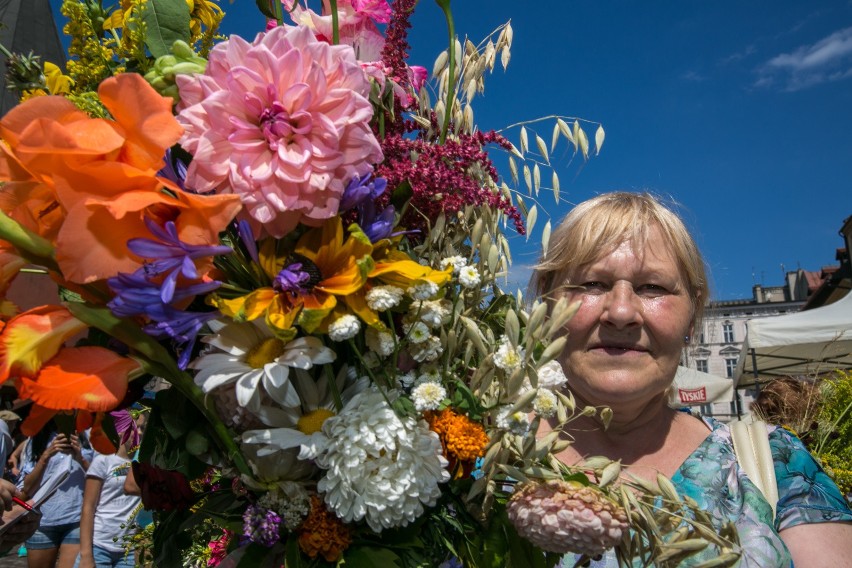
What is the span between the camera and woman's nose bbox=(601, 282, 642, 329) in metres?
1.40

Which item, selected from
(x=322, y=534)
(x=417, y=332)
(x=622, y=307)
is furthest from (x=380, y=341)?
(x=622, y=307)

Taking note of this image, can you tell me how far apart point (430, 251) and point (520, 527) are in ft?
1.25

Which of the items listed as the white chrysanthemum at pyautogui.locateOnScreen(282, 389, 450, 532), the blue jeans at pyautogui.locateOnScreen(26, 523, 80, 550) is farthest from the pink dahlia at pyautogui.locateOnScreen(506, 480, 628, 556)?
the blue jeans at pyautogui.locateOnScreen(26, 523, 80, 550)

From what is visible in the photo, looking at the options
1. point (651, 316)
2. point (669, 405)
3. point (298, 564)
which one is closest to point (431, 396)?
point (298, 564)

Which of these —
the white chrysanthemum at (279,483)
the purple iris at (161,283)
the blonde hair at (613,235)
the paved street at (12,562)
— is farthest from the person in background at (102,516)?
the purple iris at (161,283)

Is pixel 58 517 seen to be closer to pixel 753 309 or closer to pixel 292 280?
pixel 292 280

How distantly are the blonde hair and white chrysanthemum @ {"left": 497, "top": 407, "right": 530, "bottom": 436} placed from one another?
0.68 m

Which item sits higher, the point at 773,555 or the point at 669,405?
the point at 669,405

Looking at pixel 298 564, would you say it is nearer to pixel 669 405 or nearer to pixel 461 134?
pixel 461 134

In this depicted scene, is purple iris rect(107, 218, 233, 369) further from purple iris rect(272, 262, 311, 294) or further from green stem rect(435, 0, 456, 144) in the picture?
green stem rect(435, 0, 456, 144)

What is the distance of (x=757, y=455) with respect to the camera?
4.97 feet

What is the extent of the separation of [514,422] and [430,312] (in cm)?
18

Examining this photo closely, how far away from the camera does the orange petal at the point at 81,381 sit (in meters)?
0.74

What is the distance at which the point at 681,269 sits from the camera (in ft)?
4.96
